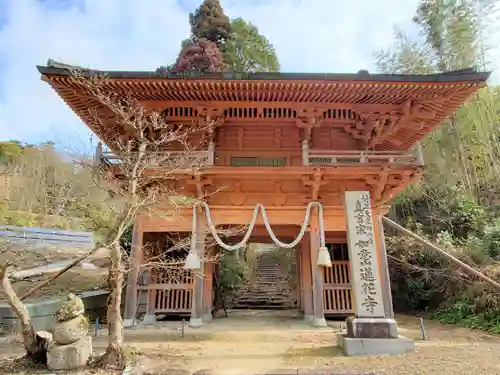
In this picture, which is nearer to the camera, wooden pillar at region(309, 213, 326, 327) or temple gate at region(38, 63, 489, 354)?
temple gate at region(38, 63, 489, 354)

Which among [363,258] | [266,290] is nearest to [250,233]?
[363,258]

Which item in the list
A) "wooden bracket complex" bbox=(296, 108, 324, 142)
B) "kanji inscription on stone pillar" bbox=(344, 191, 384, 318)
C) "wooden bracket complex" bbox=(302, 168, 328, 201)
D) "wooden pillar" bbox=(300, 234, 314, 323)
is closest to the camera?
"kanji inscription on stone pillar" bbox=(344, 191, 384, 318)

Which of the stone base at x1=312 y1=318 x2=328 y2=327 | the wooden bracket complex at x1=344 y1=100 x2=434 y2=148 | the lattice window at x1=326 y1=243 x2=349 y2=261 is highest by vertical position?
the wooden bracket complex at x1=344 y1=100 x2=434 y2=148

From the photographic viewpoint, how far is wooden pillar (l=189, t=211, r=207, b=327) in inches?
334

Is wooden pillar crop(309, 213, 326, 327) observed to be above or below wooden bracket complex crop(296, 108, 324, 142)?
below

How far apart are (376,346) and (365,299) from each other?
2.85 ft

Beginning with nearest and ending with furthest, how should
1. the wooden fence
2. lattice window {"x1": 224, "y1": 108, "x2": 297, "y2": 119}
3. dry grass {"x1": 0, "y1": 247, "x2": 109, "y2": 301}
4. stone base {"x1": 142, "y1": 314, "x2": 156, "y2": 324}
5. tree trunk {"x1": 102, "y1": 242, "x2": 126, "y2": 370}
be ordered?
tree trunk {"x1": 102, "y1": 242, "x2": 126, "y2": 370}
stone base {"x1": 142, "y1": 314, "x2": 156, "y2": 324}
lattice window {"x1": 224, "y1": 108, "x2": 297, "y2": 119}
dry grass {"x1": 0, "y1": 247, "x2": 109, "y2": 301}
the wooden fence

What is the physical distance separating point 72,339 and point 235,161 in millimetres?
5712

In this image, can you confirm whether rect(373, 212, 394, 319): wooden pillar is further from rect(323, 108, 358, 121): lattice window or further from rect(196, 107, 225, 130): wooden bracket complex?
rect(196, 107, 225, 130): wooden bracket complex

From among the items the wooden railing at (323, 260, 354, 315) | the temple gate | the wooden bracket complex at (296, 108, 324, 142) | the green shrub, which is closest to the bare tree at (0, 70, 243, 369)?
the temple gate

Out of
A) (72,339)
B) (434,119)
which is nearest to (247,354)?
(72,339)

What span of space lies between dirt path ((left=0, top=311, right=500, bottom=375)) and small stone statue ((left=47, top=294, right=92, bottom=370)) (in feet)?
3.01

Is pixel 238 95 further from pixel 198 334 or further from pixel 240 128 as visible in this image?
pixel 198 334

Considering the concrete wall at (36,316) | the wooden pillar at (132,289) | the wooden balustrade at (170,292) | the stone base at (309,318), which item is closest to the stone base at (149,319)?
the wooden balustrade at (170,292)
